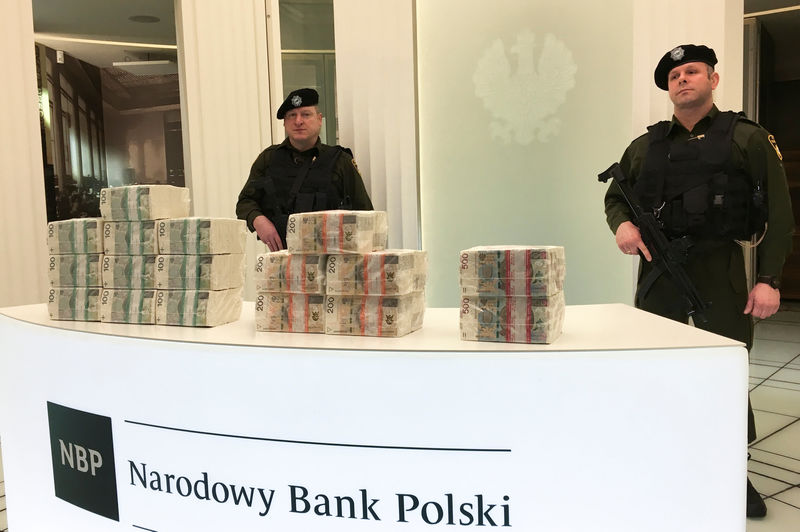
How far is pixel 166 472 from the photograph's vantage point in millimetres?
1359

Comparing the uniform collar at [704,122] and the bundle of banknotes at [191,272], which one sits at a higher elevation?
the uniform collar at [704,122]

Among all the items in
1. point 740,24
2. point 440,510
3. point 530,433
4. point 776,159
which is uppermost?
point 740,24

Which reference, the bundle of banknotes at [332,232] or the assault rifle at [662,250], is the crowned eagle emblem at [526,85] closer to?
the assault rifle at [662,250]

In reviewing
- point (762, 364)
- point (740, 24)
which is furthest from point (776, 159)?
→ point (762, 364)

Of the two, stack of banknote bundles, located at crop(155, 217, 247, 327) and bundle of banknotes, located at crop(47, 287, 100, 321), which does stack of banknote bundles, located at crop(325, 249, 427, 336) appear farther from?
bundle of banknotes, located at crop(47, 287, 100, 321)

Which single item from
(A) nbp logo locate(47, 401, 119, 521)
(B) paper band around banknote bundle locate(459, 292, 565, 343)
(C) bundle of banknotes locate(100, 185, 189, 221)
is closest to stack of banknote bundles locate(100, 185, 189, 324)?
(C) bundle of banknotes locate(100, 185, 189, 221)

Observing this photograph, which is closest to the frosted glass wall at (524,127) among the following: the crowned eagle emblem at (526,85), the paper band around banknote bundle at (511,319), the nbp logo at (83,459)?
the crowned eagle emblem at (526,85)

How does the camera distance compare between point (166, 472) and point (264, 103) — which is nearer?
point (166, 472)

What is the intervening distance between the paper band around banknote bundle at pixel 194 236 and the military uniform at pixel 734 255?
57.6 inches

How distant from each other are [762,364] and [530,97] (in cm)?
267

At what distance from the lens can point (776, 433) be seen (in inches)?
111

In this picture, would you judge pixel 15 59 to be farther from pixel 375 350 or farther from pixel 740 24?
pixel 740 24

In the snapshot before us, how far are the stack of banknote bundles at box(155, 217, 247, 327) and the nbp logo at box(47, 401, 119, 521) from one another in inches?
12.6

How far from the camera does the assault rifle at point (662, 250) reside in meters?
2.09
